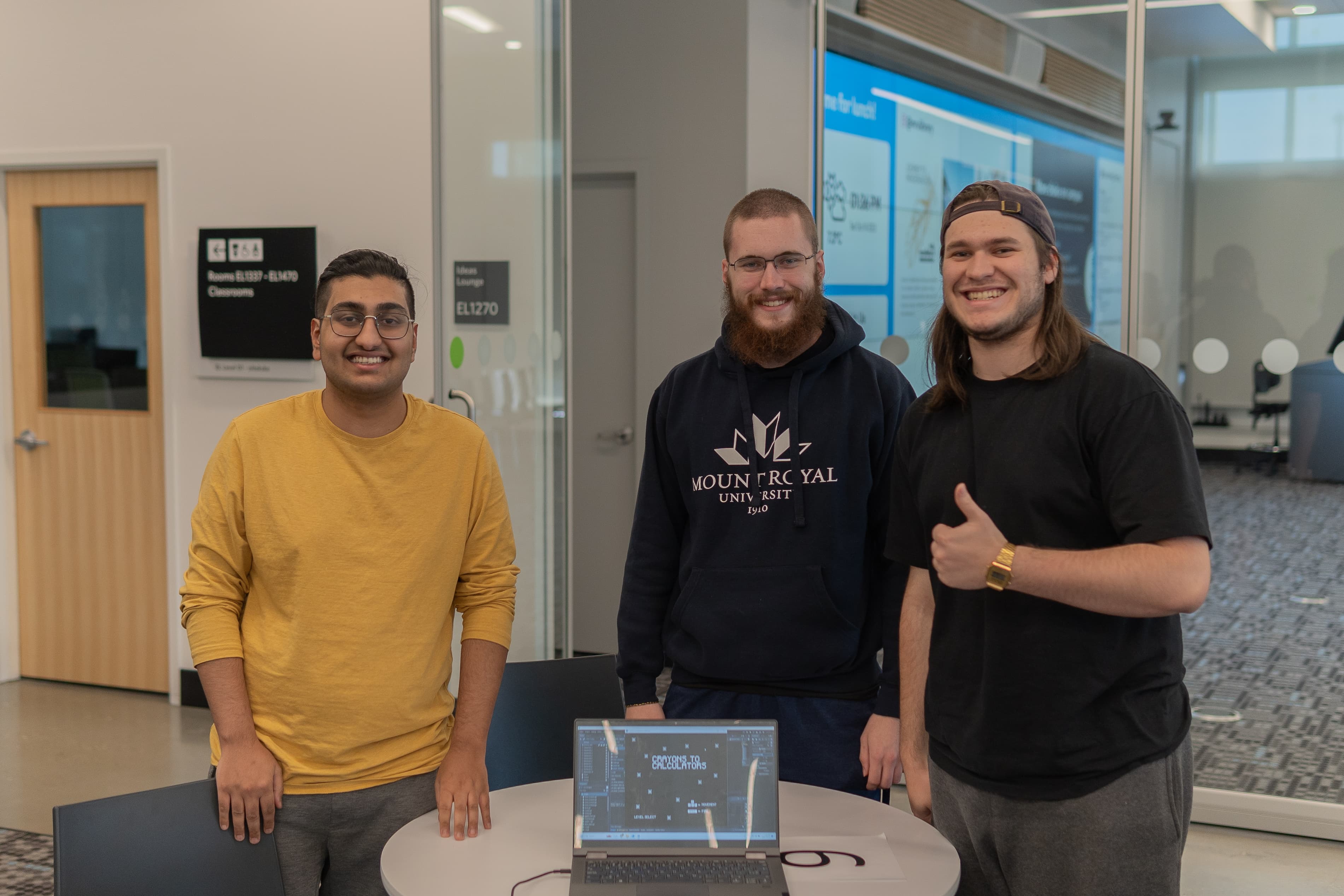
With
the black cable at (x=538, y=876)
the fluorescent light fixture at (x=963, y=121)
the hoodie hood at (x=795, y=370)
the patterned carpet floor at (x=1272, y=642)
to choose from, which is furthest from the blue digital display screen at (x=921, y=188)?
the black cable at (x=538, y=876)

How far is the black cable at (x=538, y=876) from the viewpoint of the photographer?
1.57m

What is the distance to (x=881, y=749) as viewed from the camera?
210 cm

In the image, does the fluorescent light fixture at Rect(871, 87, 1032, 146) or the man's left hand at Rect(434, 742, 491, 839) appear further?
the fluorescent light fixture at Rect(871, 87, 1032, 146)

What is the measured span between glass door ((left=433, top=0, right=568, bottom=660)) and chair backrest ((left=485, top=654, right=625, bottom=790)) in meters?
1.64

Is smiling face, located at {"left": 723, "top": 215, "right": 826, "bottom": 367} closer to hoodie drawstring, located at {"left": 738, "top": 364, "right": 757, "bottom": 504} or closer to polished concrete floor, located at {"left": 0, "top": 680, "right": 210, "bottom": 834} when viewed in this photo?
hoodie drawstring, located at {"left": 738, "top": 364, "right": 757, "bottom": 504}

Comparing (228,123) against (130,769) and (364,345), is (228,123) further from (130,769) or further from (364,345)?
(364,345)

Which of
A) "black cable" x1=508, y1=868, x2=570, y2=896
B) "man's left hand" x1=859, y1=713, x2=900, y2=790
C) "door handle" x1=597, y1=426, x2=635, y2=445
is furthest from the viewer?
"door handle" x1=597, y1=426, x2=635, y2=445

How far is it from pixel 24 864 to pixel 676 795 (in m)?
2.69

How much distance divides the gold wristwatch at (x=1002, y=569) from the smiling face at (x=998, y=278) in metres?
0.35

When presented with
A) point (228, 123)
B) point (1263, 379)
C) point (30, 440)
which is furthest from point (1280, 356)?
point (30, 440)

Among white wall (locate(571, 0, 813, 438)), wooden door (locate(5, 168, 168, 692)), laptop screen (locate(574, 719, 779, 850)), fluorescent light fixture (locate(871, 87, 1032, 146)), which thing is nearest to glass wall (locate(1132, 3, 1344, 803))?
fluorescent light fixture (locate(871, 87, 1032, 146))

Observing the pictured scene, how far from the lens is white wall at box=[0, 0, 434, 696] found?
4.61m

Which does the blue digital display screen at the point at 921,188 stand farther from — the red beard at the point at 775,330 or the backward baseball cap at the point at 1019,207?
the backward baseball cap at the point at 1019,207

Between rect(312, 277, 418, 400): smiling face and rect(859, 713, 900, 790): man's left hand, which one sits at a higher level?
rect(312, 277, 418, 400): smiling face
